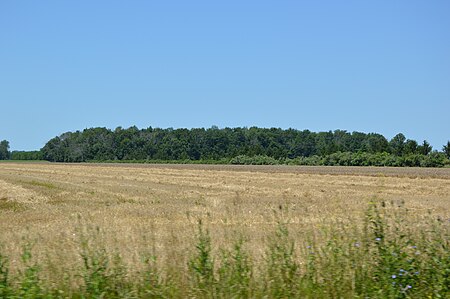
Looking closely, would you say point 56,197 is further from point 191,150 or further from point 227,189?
point 191,150

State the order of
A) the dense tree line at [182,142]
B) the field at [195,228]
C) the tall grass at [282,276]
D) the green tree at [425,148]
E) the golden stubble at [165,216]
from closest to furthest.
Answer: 1. the tall grass at [282,276]
2. the field at [195,228]
3. the golden stubble at [165,216]
4. the green tree at [425,148]
5. the dense tree line at [182,142]

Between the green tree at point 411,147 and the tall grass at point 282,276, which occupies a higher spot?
the green tree at point 411,147

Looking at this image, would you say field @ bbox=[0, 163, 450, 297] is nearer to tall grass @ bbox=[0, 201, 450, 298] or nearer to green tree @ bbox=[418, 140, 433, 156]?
tall grass @ bbox=[0, 201, 450, 298]

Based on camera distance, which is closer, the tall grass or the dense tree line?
the tall grass

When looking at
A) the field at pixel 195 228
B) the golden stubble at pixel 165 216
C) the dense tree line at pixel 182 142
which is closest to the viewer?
the field at pixel 195 228

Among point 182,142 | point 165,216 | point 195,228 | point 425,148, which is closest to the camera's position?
point 195,228

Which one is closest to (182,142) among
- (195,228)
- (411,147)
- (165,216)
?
(411,147)

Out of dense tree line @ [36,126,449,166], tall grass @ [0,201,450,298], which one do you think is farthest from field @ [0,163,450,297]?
dense tree line @ [36,126,449,166]

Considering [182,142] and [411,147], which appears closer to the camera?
[411,147]

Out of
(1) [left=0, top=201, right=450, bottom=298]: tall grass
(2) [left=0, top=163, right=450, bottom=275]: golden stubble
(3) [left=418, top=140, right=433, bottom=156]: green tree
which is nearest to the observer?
(1) [left=0, top=201, right=450, bottom=298]: tall grass

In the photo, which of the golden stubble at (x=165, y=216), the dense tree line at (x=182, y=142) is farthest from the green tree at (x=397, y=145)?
the golden stubble at (x=165, y=216)

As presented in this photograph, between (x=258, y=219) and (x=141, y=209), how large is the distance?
6.44 metres

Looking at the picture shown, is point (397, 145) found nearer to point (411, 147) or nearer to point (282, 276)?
point (411, 147)

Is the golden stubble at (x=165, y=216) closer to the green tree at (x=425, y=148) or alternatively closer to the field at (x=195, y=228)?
the field at (x=195, y=228)
